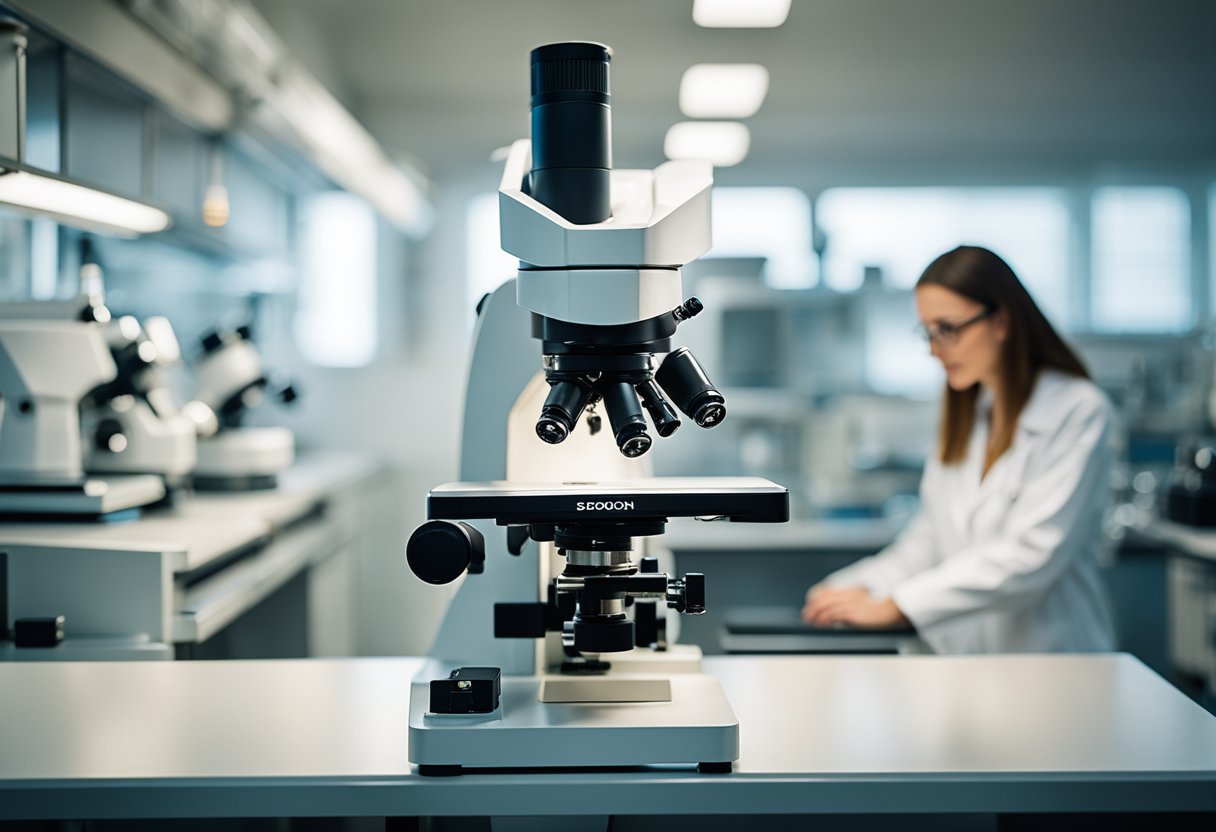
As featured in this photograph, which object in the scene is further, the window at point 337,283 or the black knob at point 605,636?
the window at point 337,283

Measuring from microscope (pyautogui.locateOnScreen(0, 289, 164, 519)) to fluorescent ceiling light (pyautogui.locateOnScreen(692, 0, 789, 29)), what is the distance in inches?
83.9

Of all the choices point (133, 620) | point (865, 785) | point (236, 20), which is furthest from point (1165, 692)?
point (236, 20)

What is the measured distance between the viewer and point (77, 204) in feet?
8.30

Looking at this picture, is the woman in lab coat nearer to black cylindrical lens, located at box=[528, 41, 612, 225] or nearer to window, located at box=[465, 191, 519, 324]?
black cylindrical lens, located at box=[528, 41, 612, 225]

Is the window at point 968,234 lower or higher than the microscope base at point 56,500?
higher

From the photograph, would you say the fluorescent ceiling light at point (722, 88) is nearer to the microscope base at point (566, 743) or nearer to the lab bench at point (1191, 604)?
the lab bench at point (1191, 604)

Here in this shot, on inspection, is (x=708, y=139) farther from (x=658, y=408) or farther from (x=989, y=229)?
(x=658, y=408)

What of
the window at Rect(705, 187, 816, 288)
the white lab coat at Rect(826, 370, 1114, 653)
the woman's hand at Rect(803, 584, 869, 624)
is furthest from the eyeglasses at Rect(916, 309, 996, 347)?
the window at Rect(705, 187, 816, 288)

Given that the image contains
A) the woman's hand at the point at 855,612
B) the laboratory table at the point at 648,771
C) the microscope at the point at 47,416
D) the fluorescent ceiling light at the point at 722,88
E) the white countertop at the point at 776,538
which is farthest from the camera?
the fluorescent ceiling light at the point at 722,88

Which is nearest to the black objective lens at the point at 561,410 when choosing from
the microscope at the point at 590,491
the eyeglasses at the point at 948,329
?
the microscope at the point at 590,491

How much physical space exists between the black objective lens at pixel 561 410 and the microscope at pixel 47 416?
60.0 inches

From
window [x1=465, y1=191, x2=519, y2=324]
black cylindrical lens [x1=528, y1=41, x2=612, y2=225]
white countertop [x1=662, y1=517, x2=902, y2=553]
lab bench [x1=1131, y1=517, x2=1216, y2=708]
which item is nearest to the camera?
black cylindrical lens [x1=528, y1=41, x2=612, y2=225]

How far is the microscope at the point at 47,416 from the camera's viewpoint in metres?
2.19

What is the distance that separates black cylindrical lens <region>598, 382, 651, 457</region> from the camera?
108cm
